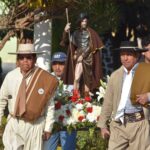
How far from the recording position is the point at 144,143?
7.66 meters

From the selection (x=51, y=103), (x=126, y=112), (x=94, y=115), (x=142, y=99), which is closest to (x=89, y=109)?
(x=94, y=115)

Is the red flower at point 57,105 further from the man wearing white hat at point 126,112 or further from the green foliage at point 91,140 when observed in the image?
the man wearing white hat at point 126,112

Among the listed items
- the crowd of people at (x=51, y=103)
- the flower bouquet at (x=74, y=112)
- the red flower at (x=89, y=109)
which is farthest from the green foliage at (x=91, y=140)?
the crowd of people at (x=51, y=103)

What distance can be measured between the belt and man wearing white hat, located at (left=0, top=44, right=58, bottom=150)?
824 mm

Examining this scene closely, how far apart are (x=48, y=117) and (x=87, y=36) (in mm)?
5173

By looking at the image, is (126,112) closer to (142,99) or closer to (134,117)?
(134,117)

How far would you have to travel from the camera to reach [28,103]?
25.0ft

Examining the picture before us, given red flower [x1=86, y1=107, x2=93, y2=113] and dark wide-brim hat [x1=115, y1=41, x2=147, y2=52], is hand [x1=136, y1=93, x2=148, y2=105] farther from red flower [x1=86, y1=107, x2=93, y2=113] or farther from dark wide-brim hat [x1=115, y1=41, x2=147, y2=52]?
red flower [x1=86, y1=107, x2=93, y2=113]

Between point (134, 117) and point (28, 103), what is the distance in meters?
1.16

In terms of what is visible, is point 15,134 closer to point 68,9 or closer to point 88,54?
point 68,9

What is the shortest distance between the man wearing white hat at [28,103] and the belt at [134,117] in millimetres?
824

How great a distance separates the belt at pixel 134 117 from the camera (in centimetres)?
758

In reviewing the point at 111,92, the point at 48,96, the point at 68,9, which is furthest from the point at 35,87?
the point at 68,9

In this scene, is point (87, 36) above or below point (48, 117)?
above
